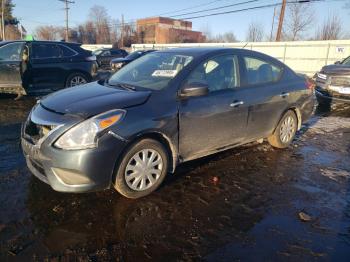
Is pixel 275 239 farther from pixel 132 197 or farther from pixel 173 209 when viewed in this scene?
pixel 132 197

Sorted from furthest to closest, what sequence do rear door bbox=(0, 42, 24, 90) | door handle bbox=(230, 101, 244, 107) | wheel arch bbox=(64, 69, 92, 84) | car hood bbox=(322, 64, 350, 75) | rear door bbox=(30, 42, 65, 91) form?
wheel arch bbox=(64, 69, 92, 84), car hood bbox=(322, 64, 350, 75), rear door bbox=(30, 42, 65, 91), rear door bbox=(0, 42, 24, 90), door handle bbox=(230, 101, 244, 107)

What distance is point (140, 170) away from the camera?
343cm

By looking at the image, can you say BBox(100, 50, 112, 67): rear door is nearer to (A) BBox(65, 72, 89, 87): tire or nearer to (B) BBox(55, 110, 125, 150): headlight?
(A) BBox(65, 72, 89, 87): tire

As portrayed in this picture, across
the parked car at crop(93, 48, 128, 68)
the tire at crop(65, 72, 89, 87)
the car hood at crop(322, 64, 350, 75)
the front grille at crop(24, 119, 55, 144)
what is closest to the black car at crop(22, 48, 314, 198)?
the front grille at crop(24, 119, 55, 144)

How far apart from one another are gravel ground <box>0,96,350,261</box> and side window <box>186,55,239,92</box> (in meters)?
1.18

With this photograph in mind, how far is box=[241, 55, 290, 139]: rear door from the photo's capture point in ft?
14.8

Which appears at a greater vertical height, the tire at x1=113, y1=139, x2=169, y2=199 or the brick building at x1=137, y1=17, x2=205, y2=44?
the brick building at x1=137, y1=17, x2=205, y2=44

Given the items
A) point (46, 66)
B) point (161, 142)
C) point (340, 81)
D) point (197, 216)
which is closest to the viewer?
point (197, 216)

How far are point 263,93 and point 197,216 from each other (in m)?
2.31

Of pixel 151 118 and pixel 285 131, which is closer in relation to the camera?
pixel 151 118

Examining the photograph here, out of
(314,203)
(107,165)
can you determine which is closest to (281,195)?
(314,203)

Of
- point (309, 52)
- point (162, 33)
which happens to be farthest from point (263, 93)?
point (162, 33)

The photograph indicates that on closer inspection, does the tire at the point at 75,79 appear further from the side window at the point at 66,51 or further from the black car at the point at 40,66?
the side window at the point at 66,51

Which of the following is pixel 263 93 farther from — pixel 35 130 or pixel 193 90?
pixel 35 130
